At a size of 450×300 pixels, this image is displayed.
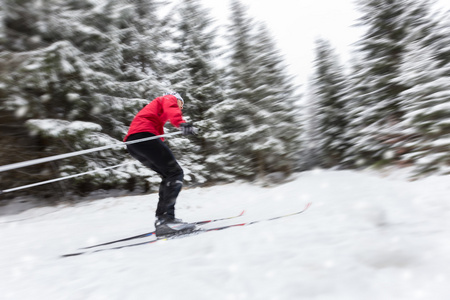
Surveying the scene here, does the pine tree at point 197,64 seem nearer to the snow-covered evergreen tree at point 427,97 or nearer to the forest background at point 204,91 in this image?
the forest background at point 204,91

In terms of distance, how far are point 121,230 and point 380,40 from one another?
11912 mm

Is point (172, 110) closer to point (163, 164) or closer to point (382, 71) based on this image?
point (163, 164)

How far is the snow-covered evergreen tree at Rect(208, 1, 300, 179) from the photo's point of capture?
13.4 metres

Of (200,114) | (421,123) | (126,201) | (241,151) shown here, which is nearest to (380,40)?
(421,123)

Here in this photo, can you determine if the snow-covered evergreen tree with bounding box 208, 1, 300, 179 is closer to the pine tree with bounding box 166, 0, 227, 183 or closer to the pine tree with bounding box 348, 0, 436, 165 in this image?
the pine tree with bounding box 166, 0, 227, 183

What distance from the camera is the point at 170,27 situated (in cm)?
1322

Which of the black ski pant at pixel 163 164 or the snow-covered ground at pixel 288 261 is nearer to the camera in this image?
the snow-covered ground at pixel 288 261

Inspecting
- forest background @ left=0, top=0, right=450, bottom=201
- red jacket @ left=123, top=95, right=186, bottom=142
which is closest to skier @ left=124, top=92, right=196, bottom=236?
red jacket @ left=123, top=95, right=186, bottom=142

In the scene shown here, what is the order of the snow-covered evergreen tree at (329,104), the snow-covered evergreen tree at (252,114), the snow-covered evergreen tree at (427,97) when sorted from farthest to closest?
the snow-covered evergreen tree at (329,104) → the snow-covered evergreen tree at (252,114) → the snow-covered evergreen tree at (427,97)

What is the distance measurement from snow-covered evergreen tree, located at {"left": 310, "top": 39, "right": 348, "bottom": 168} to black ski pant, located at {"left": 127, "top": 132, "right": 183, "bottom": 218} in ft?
47.4

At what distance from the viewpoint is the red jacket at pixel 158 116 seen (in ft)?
12.5

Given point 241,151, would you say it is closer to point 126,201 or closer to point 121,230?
point 126,201

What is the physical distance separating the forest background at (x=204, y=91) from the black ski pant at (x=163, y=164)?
4.22 metres

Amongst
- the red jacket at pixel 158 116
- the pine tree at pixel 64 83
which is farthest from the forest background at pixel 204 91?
the red jacket at pixel 158 116
